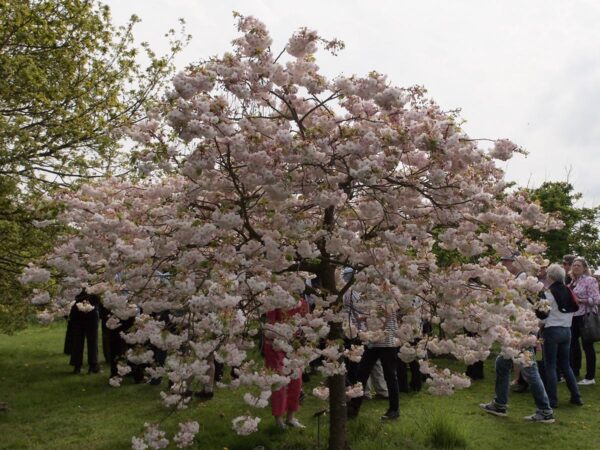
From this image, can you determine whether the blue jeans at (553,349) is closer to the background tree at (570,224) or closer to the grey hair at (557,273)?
the grey hair at (557,273)

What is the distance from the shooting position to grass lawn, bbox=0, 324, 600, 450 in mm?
6621

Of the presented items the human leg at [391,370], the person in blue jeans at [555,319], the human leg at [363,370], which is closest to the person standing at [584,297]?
the person in blue jeans at [555,319]

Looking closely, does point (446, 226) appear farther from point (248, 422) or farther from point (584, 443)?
point (584, 443)

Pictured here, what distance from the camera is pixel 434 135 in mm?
4645

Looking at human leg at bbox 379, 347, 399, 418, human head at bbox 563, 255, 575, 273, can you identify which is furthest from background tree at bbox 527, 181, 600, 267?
human leg at bbox 379, 347, 399, 418

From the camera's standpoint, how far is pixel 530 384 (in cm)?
787

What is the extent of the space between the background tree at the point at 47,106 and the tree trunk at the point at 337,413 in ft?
17.2

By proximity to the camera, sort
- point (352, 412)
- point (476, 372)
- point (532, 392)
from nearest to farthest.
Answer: point (352, 412) < point (532, 392) < point (476, 372)

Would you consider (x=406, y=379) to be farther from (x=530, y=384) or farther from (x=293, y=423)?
(x=293, y=423)

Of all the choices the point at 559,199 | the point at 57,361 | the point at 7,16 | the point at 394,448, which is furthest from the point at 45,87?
the point at 559,199

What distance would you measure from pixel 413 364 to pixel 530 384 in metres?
2.26

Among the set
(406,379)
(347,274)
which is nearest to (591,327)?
(406,379)

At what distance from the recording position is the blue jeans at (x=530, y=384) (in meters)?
7.75

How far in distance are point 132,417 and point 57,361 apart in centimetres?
579
